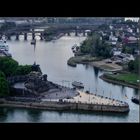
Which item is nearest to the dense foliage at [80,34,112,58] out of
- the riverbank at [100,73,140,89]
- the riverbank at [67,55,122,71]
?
the riverbank at [67,55,122,71]

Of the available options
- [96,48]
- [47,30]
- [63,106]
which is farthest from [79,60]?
[47,30]

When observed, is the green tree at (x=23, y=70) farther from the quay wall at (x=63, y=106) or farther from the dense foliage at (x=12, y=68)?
the quay wall at (x=63, y=106)

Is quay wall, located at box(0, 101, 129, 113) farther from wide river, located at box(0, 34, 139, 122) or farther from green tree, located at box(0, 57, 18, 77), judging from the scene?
green tree, located at box(0, 57, 18, 77)

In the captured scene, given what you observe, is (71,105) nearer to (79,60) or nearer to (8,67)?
(8,67)
